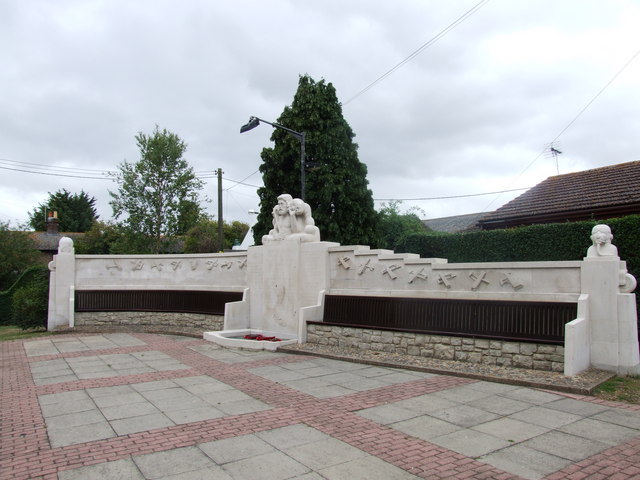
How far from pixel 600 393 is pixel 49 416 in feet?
23.4

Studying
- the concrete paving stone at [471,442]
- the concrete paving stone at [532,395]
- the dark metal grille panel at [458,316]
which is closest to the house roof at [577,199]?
the dark metal grille panel at [458,316]

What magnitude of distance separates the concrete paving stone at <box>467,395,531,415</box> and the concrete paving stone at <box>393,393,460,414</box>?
315 mm

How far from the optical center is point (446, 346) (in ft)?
27.8

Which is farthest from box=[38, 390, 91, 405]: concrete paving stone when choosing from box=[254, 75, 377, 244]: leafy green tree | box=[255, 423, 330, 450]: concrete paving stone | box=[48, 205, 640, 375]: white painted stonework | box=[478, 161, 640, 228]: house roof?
box=[254, 75, 377, 244]: leafy green tree

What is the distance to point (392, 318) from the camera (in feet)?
31.1

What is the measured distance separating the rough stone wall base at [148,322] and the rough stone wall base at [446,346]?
4008mm

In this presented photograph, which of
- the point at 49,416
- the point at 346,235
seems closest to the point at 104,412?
the point at 49,416

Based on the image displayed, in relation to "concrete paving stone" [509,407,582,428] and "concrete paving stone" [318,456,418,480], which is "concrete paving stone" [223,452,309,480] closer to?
"concrete paving stone" [318,456,418,480]

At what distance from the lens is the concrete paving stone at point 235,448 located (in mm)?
4285

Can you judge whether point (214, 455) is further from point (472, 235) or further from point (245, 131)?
point (245, 131)

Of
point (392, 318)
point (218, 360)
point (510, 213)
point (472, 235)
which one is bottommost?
point (218, 360)

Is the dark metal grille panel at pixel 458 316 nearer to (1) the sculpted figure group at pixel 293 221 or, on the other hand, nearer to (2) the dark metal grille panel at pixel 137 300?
(1) the sculpted figure group at pixel 293 221

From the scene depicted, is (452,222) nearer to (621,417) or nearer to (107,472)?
(621,417)

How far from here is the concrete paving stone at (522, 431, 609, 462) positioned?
430 centimetres
